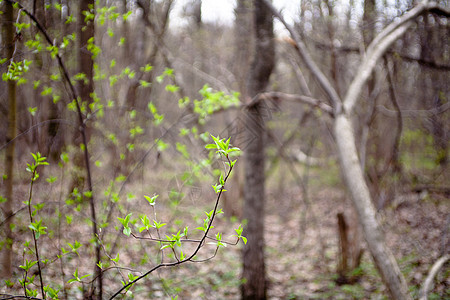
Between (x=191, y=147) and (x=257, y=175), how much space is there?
1.22 metres

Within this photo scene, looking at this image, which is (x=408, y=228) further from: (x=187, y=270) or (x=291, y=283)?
(x=187, y=270)

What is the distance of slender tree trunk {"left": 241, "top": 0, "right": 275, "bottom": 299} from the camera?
172 inches

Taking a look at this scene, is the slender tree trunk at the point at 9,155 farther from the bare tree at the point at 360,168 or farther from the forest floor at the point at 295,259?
the bare tree at the point at 360,168

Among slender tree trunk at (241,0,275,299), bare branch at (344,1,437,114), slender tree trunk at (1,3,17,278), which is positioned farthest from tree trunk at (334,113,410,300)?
slender tree trunk at (1,3,17,278)

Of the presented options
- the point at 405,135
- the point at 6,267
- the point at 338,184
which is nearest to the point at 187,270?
the point at 6,267

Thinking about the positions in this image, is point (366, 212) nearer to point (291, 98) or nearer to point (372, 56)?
point (372, 56)

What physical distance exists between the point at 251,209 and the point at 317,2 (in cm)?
408

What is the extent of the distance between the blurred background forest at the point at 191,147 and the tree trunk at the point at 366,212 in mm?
431

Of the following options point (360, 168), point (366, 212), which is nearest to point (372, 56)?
point (360, 168)

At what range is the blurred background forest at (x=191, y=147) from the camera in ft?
8.50

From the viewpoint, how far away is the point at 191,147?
368 centimetres

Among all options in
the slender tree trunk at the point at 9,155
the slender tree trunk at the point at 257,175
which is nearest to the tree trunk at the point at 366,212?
the slender tree trunk at the point at 257,175

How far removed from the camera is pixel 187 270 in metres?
5.69

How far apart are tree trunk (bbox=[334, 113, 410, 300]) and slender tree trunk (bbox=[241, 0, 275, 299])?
1836 millimetres
